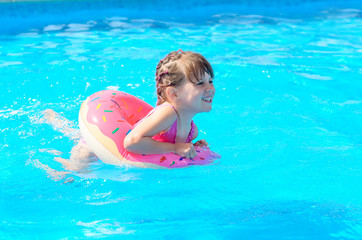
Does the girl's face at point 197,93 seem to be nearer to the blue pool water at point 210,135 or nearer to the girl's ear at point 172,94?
the girl's ear at point 172,94

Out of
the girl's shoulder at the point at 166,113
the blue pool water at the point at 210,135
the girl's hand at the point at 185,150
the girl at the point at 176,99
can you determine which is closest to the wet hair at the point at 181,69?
the girl at the point at 176,99

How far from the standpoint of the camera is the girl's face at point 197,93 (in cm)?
358

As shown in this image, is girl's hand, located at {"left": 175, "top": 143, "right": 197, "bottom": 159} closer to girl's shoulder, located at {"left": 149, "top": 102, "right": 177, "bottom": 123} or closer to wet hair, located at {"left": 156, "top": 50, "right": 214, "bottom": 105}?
girl's shoulder, located at {"left": 149, "top": 102, "right": 177, "bottom": 123}

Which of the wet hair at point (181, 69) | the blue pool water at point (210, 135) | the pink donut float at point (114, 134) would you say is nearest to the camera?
the blue pool water at point (210, 135)

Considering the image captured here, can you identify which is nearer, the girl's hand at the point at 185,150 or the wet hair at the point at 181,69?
the wet hair at the point at 181,69

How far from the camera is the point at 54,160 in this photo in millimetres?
4176

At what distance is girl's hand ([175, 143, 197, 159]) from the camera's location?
3.74 metres

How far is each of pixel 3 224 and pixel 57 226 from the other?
37 centimetres

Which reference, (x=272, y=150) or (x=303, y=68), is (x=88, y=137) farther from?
(x=303, y=68)

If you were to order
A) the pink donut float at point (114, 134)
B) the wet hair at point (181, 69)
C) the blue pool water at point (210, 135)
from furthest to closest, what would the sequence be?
1. the pink donut float at point (114, 134)
2. the wet hair at point (181, 69)
3. the blue pool water at point (210, 135)

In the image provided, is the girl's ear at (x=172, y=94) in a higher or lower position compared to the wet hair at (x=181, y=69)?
lower

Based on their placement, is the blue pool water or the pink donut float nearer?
the blue pool water

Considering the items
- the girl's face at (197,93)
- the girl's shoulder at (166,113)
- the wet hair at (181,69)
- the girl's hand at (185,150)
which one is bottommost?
the girl's hand at (185,150)

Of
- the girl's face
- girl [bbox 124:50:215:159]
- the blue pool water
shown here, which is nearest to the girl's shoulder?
girl [bbox 124:50:215:159]
